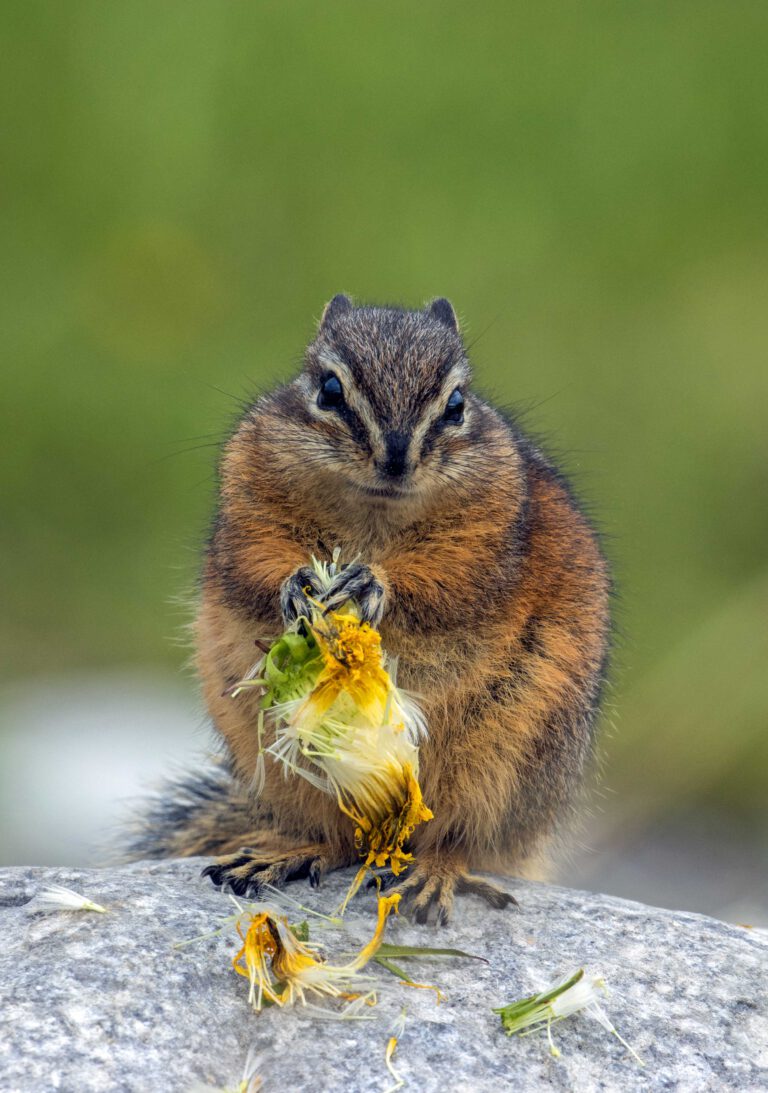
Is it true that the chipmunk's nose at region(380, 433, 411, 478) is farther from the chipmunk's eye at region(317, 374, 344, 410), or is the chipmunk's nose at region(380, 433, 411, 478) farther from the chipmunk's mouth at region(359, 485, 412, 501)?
the chipmunk's eye at region(317, 374, 344, 410)

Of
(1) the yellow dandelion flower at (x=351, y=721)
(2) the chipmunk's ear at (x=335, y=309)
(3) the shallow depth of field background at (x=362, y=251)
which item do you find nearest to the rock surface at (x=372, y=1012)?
(1) the yellow dandelion flower at (x=351, y=721)

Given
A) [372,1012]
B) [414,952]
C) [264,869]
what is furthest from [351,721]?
[264,869]

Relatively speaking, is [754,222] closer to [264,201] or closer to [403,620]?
[264,201]

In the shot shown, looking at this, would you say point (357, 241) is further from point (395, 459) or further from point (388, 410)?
point (395, 459)

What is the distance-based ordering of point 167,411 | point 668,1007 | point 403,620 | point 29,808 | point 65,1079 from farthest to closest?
point 167,411, point 29,808, point 403,620, point 668,1007, point 65,1079

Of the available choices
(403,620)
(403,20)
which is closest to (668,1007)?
(403,620)

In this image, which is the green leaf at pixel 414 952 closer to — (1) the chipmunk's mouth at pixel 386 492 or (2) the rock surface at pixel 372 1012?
(2) the rock surface at pixel 372 1012
